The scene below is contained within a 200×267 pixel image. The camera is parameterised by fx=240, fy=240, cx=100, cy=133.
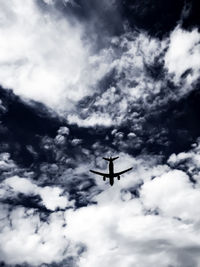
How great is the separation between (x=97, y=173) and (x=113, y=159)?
20.7 feet

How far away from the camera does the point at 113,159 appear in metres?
52.9

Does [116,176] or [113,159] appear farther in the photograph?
[116,176]

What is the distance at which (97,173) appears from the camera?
5656cm

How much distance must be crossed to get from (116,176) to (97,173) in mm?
4548

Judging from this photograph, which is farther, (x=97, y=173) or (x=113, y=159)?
(x=97, y=173)

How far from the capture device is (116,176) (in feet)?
186

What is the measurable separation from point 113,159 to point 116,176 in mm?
5960
